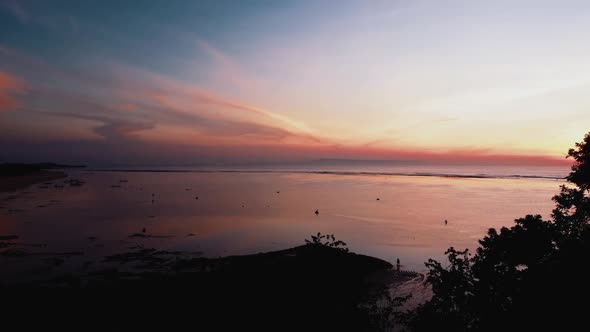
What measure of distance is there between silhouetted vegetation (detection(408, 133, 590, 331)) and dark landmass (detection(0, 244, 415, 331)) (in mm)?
6643

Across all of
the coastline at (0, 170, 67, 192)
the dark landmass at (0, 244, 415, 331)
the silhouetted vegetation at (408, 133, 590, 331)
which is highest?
the silhouetted vegetation at (408, 133, 590, 331)

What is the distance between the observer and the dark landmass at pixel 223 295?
15.9 meters

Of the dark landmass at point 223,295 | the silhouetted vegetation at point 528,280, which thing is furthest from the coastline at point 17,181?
the silhouetted vegetation at point 528,280

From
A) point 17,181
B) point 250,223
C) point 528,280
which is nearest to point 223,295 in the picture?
point 528,280

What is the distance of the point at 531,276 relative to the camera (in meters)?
9.30

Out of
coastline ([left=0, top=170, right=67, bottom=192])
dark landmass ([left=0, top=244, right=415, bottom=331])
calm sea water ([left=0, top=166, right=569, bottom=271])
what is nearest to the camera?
dark landmass ([left=0, top=244, right=415, bottom=331])

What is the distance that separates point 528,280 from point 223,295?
14.3 metres

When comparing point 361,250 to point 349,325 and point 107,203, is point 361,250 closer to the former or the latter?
point 349,325

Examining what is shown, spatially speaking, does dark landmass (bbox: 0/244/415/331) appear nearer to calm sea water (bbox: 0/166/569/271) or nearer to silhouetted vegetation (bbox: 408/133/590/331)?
calm sea water (bbox: 0/166/569/271)

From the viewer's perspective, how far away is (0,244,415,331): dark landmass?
52.1ft

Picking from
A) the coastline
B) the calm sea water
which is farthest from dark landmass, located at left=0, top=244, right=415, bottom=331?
the coastline

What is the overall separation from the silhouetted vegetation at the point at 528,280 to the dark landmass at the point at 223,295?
664 cm

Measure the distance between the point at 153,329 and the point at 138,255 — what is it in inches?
570

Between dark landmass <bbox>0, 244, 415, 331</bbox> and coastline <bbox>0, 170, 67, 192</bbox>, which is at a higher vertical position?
coastline <bbox>0, 170, 67, 192</bbox>
